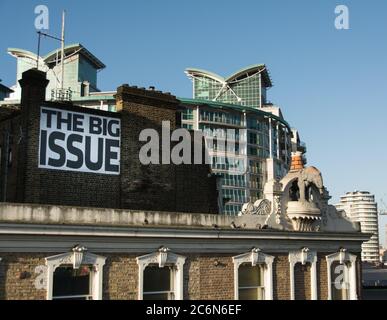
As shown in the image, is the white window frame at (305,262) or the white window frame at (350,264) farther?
the white window frame at (350,264)

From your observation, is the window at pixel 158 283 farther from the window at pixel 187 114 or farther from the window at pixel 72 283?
the window at pixel 187 114

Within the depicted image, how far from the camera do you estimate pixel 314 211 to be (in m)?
20.0

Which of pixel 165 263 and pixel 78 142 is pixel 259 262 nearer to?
pixel 165 263

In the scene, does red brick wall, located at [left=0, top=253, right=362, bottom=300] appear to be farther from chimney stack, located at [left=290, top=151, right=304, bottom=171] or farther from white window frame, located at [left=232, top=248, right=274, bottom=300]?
chimney stack, located at [left=290, top=151, right=304, bottom=171]

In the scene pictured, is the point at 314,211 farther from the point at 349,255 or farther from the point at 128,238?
the point at 128,238

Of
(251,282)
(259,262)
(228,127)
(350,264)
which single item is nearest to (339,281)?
(350,264)

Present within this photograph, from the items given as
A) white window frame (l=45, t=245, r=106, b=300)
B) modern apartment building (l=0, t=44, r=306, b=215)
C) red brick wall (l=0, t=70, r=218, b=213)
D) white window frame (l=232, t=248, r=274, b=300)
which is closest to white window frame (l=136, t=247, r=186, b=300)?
white window frame (l=45, t=245, r=106, b=300)

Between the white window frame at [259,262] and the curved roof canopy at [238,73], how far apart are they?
4707 inches

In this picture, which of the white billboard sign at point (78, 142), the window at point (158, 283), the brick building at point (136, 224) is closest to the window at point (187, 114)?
the brick building at point (136, 224)

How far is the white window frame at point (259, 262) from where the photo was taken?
17.5 metres

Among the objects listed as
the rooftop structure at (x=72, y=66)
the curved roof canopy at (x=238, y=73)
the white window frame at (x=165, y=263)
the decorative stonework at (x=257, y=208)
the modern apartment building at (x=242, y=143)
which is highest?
the curved roof canopy at (x=238, y=73)

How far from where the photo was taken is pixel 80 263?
46.5 feet

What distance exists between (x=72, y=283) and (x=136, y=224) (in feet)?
8.52
